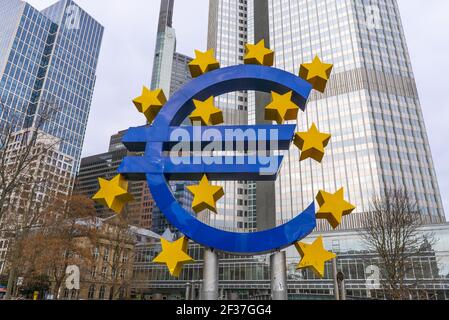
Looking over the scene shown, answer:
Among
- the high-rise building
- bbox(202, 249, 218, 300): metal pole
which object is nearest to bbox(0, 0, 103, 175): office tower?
the high-rise building

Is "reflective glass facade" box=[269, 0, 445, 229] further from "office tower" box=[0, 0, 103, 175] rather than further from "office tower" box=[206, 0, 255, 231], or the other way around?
"office tower" box=[0, 0, 103, 175]

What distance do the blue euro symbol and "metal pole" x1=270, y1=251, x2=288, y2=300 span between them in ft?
1.56

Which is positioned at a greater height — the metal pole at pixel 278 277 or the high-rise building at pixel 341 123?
the high-rise building at pixel 341 123

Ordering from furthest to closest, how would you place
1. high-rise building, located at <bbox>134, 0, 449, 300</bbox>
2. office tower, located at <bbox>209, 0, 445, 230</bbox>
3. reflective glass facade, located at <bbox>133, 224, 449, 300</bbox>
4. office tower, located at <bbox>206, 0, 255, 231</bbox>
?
office tower, located at <bbox>206, 0, 255, 231</bbox>
office tower, located at <bbox>209, 0, 445, 230</bbox>
high-rise building, located at <bbox>134, 0, 449, 300</bbox>
reflective glass facade, located at <bbox>133, 224, 449, 300</bbox>

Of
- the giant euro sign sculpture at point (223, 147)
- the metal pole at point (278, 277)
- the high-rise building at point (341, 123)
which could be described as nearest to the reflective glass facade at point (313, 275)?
the high-rise building at point (341, 123)

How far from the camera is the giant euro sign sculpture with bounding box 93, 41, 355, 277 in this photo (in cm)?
839

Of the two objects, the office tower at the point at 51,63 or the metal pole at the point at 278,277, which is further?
the office tower at the point at 51,63

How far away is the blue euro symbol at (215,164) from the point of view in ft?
27.6

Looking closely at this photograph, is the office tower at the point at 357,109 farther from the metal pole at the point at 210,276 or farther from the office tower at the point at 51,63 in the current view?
the office tower at the point at 51,63

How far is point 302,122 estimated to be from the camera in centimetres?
8744

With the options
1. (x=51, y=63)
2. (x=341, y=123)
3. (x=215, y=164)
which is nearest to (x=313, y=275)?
(x=215, y=164)

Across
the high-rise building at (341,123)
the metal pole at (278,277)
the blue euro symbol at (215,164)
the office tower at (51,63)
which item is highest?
the office tower at (51,63)

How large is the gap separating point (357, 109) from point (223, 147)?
269 ft

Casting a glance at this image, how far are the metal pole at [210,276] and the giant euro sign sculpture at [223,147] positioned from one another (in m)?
0.45
